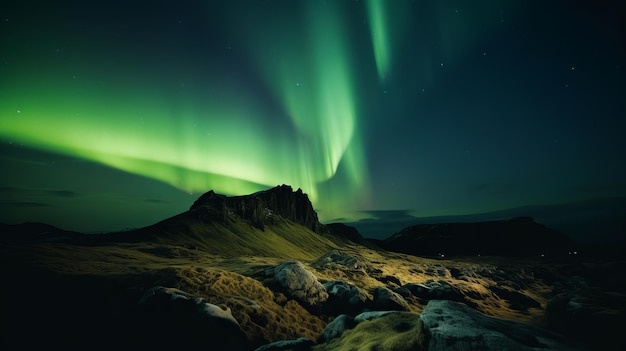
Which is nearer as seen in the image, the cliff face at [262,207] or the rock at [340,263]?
the rock at [340,263]

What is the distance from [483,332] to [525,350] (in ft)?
3.00

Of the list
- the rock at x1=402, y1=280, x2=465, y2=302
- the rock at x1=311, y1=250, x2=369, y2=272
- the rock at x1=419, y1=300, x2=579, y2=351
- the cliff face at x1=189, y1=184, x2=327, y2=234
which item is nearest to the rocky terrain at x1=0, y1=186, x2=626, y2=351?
the rock at x1=419, y1=300, x2=579, y2=351

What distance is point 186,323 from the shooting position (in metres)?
14.5

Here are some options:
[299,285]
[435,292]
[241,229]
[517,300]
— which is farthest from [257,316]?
[241,229]

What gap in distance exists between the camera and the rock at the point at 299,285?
20.6 m

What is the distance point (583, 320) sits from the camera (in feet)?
39.8

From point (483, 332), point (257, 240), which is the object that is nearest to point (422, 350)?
point (483, 332)

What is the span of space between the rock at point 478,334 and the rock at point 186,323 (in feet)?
33.8

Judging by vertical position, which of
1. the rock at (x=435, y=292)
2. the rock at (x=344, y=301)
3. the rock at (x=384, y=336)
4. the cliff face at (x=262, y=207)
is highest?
the cliff face at (x=262, y=207)

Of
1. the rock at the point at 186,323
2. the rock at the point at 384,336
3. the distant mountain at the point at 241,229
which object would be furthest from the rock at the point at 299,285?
the distant mountain at the point at 241,229

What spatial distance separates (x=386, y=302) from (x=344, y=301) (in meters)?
3.15

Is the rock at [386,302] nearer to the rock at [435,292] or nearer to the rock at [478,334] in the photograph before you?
the rock at [435,292]

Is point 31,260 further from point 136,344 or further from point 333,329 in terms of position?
point 333,329

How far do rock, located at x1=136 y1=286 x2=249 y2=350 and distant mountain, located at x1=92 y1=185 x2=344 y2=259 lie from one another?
2300 inches
